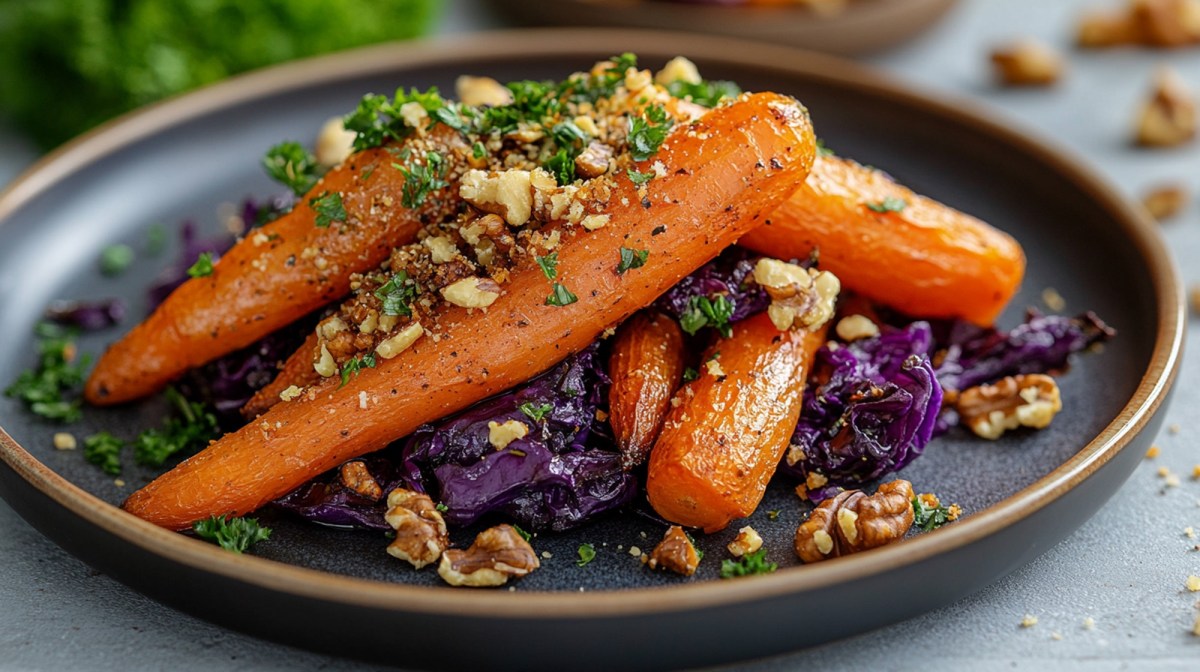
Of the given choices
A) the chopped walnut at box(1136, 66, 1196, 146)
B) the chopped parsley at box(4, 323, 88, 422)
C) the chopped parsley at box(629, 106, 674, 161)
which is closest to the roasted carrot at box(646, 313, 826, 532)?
the chopped parsley at box(629, 106, 674, 161)

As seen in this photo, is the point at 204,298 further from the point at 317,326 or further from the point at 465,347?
the point at 465,347

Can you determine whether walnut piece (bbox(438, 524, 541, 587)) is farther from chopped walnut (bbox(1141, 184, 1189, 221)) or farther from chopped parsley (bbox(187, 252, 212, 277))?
chopped walnut (bbox(1141, 184, 1189, 221))

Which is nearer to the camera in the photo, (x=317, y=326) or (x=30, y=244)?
(x=317, y=326)

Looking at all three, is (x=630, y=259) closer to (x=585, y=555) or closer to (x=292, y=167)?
(x=585, y=555)

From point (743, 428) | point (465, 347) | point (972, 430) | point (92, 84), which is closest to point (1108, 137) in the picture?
Result: point (972, 430)

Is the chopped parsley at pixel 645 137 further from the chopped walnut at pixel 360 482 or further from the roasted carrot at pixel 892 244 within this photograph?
the chopped walnut at pixel 360 482

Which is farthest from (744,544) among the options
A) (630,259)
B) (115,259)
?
(115,259)
